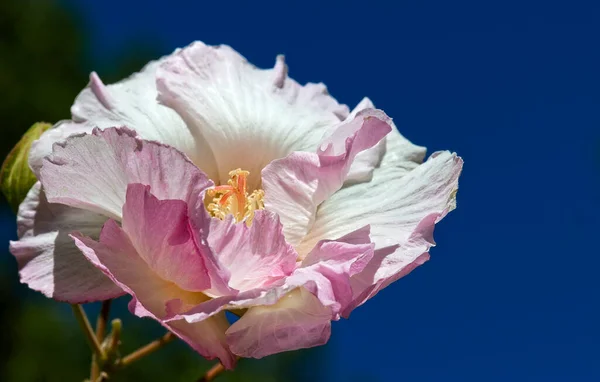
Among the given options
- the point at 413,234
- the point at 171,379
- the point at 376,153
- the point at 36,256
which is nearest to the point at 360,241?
the point at 413,234

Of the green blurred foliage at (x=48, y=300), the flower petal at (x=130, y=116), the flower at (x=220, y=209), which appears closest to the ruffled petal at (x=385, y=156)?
the flower at (x=220, y=209)

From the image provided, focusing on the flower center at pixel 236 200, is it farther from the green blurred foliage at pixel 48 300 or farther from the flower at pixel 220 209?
the green blurred foliage at pixel 48 300

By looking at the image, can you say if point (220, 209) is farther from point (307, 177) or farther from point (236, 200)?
point (307, 177)

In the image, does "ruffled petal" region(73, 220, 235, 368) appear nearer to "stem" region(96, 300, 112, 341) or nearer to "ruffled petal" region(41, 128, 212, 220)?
"ruffled petal" region(41, 128, 212, 220)

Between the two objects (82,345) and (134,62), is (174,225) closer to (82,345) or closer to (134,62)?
Answer: (82,345)

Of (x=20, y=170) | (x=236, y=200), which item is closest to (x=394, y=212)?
(x=236, y=200)

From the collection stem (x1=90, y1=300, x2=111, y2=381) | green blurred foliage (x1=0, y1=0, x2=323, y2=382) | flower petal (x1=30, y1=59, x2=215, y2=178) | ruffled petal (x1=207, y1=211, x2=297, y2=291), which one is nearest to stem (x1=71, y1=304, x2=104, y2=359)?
stem (x1=90, y1=300, x2=111, y2=381)
